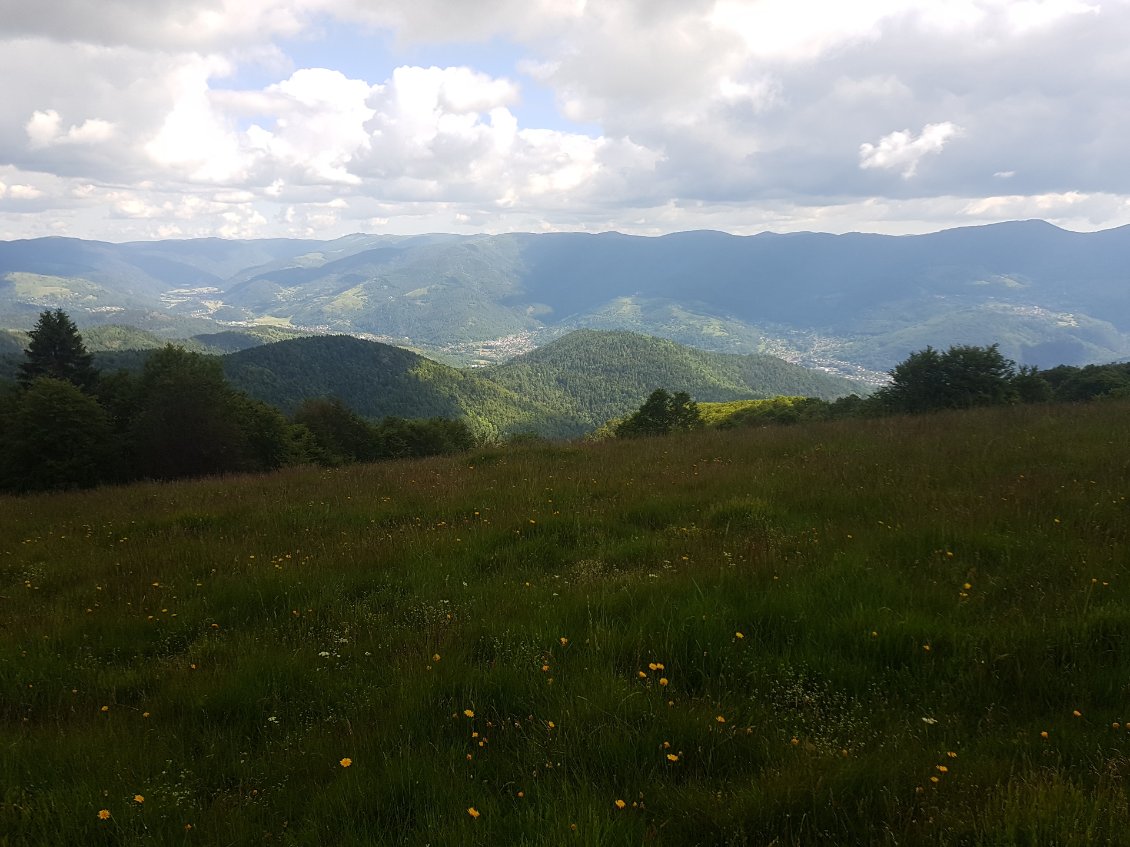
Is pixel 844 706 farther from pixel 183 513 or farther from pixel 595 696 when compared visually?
pixel 183 513

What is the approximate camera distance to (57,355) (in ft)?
127

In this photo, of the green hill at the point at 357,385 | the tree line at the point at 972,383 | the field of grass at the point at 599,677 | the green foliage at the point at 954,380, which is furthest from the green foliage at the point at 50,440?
the green hill at the point at 357,385

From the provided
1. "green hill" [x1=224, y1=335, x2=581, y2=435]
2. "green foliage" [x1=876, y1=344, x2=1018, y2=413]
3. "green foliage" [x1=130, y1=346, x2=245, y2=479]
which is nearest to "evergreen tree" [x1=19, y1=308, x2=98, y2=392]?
"green foliage" [x1=130, y1=346, x2=245, y2=479]

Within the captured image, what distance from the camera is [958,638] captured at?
3.56m

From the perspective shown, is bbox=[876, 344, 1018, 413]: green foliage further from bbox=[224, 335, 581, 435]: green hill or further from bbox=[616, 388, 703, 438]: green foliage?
bbox=[224, 335, 581, 435]: green hill

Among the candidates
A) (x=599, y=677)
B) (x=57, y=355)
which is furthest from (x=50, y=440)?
(x=599, y=677)

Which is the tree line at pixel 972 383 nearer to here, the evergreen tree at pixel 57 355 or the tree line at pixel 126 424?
the tree line at pixel 126 424

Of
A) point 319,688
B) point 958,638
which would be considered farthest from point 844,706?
point 319,688

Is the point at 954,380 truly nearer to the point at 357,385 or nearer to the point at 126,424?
the point at 126,424

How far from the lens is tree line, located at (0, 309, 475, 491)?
24.0 metres

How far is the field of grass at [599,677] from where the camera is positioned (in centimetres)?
233

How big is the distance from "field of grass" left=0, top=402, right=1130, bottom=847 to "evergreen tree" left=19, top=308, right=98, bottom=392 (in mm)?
40126

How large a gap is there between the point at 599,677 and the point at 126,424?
36184 mm

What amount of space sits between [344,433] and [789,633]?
52176 millimetres
